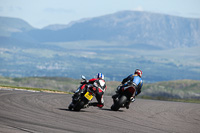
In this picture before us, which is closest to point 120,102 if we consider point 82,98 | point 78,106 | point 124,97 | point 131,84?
point 124,97

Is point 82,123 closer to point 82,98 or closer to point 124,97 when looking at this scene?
point 82,98

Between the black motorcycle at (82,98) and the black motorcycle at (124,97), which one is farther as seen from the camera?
the black motorcycle at (124,97)

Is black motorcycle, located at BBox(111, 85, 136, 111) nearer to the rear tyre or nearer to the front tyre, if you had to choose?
the front tyre

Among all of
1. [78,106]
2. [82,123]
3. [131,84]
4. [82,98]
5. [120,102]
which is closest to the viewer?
[82,123]

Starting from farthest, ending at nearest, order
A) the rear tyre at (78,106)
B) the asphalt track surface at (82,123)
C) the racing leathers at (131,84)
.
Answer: the racing leathers at (131,84)
the rear tyre at (78,106)
the asphalt track surface at (82,123)

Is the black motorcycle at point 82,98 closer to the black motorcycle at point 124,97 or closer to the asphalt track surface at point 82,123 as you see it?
the asphalt track surface at point 82,123

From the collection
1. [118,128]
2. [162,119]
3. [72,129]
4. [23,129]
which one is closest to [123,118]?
[162,119]

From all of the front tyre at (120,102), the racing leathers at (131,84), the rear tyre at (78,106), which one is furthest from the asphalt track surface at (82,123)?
the racing leathers at (131,84)

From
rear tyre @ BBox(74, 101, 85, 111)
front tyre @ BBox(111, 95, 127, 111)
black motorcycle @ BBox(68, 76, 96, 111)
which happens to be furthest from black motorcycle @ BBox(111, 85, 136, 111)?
rear tyre @ BBox(74, 101, 85, 111)

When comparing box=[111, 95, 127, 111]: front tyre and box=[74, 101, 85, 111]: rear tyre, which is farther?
box=[111, 95, 127, 111]: front tyre

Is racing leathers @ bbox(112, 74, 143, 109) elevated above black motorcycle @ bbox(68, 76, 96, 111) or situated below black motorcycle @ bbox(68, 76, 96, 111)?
above

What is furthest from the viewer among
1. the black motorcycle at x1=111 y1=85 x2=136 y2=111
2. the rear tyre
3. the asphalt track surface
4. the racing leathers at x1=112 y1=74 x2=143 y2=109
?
the racing leathers at x1=112 y1=74 x2=143 y2=109

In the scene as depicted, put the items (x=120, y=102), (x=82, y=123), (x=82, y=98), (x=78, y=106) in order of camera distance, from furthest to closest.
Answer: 1. (x=120, y=102)
2. (x=82, y=98)
3. (x=78, y=106)
4. (x=82, y=123)

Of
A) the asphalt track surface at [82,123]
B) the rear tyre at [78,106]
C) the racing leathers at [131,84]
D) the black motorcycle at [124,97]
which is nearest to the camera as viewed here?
the asphalt track surface at [82,123]
